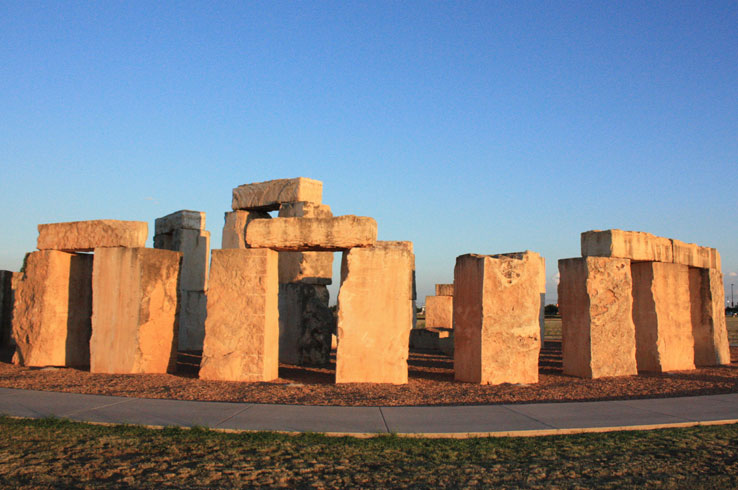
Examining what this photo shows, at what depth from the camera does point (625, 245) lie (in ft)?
31.9

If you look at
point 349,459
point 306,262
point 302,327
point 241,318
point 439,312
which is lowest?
point 349,459

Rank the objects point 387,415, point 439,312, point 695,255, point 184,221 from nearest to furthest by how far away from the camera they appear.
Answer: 1. point 387,415
2. point 695,255
3. point 184,221
4. point 439,312

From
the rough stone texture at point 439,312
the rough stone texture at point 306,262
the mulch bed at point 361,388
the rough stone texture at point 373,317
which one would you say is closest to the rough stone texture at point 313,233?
the rough stone texture at point 373,317

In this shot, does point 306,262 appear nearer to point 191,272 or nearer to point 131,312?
point 191,272

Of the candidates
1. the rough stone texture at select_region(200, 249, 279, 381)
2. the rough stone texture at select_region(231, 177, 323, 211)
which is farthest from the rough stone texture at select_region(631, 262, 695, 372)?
the rough stone texture at select_region(200, 249, 279, 381)

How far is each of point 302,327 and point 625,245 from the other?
6012mm

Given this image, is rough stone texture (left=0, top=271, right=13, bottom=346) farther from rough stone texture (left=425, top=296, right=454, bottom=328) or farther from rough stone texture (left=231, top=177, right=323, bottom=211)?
rough stone texture (left=425, top=296, right=454, bottom=328)

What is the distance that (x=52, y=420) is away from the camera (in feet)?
17.6

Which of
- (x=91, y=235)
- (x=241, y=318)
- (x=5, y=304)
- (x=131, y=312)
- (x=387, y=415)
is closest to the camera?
(x=387, y=415)

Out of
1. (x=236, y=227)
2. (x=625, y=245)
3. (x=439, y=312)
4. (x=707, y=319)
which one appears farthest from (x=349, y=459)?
(x=439, y=312)

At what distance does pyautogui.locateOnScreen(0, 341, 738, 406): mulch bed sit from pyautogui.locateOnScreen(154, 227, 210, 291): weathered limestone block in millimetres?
4253

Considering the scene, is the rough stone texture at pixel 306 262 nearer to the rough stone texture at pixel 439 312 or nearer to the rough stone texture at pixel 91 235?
the rough stone texture at pixel 91 235

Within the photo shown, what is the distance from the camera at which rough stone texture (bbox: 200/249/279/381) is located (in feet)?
27.1

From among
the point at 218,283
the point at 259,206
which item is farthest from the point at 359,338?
the point at 259,206
